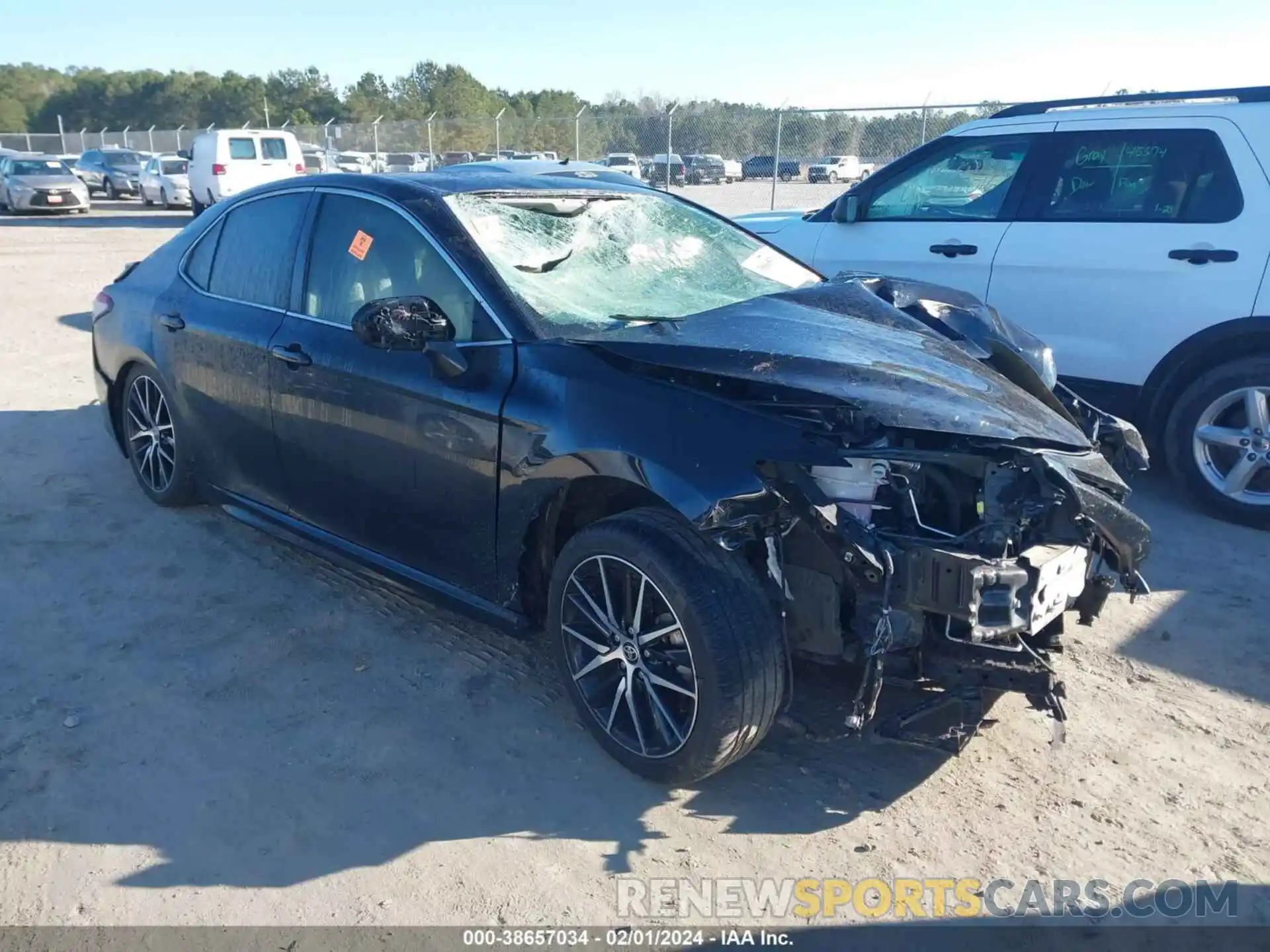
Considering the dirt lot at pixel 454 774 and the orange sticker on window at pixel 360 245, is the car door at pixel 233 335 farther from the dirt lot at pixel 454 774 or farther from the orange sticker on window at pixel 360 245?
the dirt lot at pixel 454 774

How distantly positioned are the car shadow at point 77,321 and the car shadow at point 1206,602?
32.3 feet

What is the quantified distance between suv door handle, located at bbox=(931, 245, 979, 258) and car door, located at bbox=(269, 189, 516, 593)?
3661 mm

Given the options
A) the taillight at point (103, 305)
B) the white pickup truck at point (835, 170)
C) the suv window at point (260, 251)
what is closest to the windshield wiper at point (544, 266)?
the suv window at point (260, 251)

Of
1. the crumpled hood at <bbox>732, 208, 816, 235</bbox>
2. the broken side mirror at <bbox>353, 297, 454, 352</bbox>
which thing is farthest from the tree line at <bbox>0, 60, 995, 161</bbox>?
the broken side mirror at <bbox>353, 297, 454, 352</bbox>

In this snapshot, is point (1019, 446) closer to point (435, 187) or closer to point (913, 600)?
point (913, 600)

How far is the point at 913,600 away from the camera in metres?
2.71

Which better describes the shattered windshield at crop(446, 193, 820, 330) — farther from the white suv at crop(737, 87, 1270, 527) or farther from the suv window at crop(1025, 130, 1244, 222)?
the suv window at crop(1025, 130, 1244, 222)

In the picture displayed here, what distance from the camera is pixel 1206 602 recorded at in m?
4.35

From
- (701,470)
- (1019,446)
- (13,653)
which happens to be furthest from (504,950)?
(13,653)

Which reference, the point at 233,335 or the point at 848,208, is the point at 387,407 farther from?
the point at 848,208

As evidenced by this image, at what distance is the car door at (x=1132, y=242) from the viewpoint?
203 inches

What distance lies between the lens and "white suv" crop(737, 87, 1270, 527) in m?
5.13

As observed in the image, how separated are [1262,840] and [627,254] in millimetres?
2900

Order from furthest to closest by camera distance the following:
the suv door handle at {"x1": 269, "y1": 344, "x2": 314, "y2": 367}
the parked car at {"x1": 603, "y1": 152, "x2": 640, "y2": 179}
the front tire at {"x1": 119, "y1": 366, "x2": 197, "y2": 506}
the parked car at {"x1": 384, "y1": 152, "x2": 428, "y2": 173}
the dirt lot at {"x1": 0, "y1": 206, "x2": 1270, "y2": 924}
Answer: the parked car at {"x1": 384, "y1": 152, "x2": 428, "y2": 173}
the parked car at {"x1": 603, "y1": 152, "x2": 640, "y2": 179}
the front tire at {"x1": 119, "y1": 366, "x2": 197, "y2": 506}
the suv door handle at {"x1": 269, "y1": 344, "x2": 314, "y2": 367}
the dirt lot at {"x1": 0, "y1": 206, "x2": 1270, "y2": 924}
